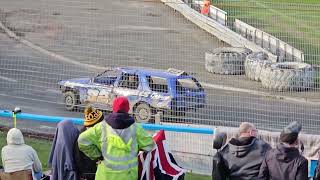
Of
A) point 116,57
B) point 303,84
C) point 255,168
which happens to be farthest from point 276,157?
point 116,57

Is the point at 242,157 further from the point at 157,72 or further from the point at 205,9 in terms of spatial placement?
the point at 205,9

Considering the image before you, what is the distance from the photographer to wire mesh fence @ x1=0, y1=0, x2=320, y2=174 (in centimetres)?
1189

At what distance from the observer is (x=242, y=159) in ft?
24.9

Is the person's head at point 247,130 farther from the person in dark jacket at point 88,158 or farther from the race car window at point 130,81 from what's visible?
the race car window at point 130,81

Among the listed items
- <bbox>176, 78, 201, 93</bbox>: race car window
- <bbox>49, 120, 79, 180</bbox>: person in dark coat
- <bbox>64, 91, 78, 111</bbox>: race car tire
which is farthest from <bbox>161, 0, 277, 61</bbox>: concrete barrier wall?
<bbox>49, 120, 79, 180</bbox>: person in dark coat

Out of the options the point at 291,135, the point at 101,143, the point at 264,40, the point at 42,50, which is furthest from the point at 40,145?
the point at 291,135

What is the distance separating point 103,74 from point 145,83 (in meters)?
1.07

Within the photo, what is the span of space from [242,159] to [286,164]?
1.76 ft

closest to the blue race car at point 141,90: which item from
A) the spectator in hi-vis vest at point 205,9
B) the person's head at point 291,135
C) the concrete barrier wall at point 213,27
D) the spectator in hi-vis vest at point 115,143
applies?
the concrete barrier wall at point 213,27

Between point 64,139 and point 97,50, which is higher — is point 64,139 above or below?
below

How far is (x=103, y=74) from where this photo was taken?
14367 millimetres

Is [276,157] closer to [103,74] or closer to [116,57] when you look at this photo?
[116,57]

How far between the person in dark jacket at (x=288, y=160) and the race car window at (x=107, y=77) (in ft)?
22.6

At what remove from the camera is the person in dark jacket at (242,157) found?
7.53m
